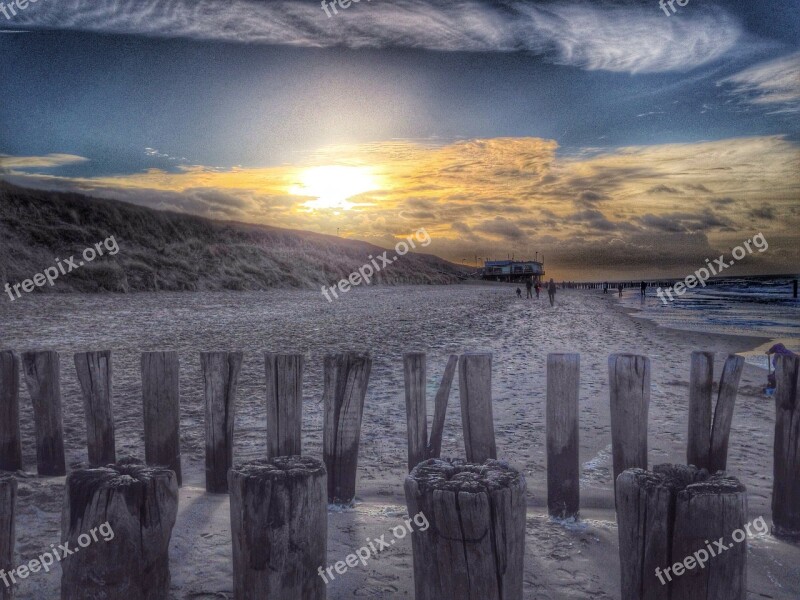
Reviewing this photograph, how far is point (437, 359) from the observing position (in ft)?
39.2

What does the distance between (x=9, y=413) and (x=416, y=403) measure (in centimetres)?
315

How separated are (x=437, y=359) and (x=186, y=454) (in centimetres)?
662

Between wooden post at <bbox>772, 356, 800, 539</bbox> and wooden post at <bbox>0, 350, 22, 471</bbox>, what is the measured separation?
5210 mm

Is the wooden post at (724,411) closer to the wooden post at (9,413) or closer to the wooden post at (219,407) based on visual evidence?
the wooden post at (219,407)

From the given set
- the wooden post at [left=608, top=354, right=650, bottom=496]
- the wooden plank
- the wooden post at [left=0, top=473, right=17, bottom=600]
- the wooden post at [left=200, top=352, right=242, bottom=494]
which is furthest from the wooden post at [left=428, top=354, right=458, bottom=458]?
the wooden post at [left=0, top=473, right=17, bottom=600]

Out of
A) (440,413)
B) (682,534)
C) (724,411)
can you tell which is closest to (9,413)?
(440,413)

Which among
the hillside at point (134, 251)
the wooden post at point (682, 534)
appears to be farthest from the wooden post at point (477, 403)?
the hillside at point (134, 251)

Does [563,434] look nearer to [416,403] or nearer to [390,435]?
[416,403]

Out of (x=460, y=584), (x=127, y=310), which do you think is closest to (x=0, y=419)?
(x=460, y=584)

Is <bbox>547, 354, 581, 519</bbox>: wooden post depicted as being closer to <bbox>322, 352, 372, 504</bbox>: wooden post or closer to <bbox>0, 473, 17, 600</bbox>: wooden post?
<bbox>322, 352, 372, 504</bbox>: wooden post

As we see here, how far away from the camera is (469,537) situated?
2305 millimetres

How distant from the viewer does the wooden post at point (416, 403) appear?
4.13 m

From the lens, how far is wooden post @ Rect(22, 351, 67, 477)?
4570 millimetres

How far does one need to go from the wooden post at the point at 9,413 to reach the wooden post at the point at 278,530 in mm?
2923
